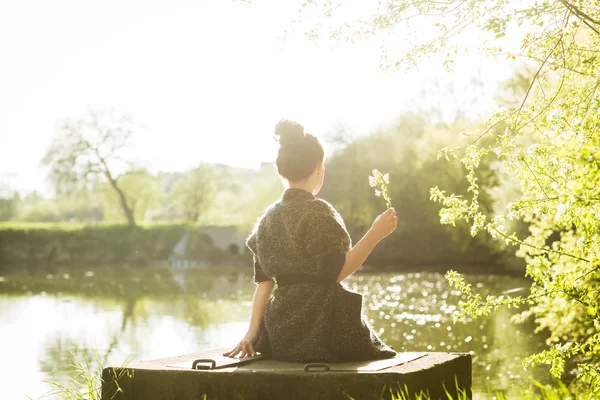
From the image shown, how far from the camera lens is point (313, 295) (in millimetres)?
4113

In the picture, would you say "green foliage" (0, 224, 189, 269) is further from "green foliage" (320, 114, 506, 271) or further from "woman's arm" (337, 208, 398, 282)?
"woman's arm" (337, 208, 398, 282)

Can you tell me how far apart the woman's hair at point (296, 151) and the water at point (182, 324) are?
4702 mm

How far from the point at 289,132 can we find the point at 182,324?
1816 cm

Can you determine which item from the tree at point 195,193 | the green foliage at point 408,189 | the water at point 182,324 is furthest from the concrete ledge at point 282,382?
the tree at point 195,193

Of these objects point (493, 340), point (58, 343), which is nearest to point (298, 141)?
point (493, 340)

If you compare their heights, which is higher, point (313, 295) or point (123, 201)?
point (123, 201)

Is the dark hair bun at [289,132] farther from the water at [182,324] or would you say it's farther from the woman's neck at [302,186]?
the water at [182,324]

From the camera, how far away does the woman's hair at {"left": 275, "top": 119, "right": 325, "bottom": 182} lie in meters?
4.16

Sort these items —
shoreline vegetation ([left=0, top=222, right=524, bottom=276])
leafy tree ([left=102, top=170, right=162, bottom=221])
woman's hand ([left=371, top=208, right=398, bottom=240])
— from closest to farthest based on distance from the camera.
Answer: woman's hand ([left=371, top=208, right=398, bottom=240]) < shoreline vegetation ([left=0, top=222, right=524, bottom=276]) < leafy tree ([left=102, top=170, right=162, bottom=221])

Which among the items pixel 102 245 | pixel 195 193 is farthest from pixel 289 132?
pixel 195 193

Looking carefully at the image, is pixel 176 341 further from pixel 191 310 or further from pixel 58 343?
pixel 191 310

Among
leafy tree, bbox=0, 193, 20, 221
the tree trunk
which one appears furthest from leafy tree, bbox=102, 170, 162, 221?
leafy tree, bbox=0, 193, 20, 221

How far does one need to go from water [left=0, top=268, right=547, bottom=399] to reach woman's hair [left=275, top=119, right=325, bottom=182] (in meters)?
4.70

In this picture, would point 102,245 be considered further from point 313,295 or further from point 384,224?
point 384,224
